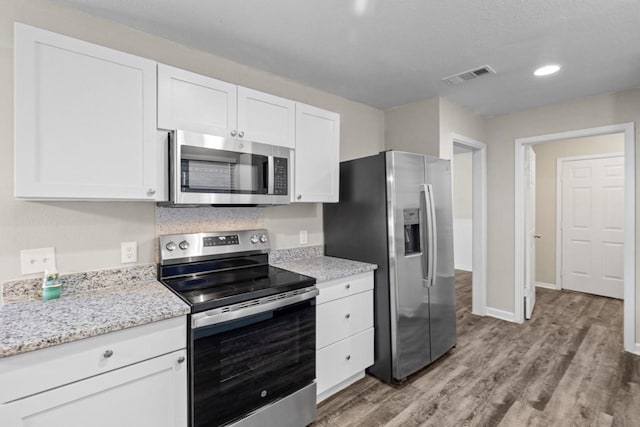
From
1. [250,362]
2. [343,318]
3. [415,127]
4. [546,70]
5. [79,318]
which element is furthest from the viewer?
[415,127]

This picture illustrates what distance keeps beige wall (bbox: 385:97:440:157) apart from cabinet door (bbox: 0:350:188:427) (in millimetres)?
2765

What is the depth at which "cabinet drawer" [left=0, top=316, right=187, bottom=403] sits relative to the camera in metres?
1.14

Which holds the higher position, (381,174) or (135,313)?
(381,174)

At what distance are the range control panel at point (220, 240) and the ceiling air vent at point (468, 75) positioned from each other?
85.0 inches

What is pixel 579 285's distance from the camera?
16.1 ft

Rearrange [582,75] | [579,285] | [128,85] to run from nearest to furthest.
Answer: [128,85] < [582,75] < [579,285]

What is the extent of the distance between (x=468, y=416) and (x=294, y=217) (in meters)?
1.90

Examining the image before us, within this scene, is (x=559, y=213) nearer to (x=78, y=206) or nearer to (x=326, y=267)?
(x=326, y=267)

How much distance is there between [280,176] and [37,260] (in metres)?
1.41

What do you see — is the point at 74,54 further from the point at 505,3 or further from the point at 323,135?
the point at 505,3

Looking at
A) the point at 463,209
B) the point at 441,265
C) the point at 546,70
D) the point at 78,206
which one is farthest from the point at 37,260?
the point at 463,209

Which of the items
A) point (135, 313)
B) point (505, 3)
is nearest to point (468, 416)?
point (135, 313)

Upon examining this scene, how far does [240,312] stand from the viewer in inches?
65.5

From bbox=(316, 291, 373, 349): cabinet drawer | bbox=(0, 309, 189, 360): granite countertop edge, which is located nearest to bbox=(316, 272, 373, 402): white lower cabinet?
bbox=(316, 291, 373, 349): cabinet drawer
